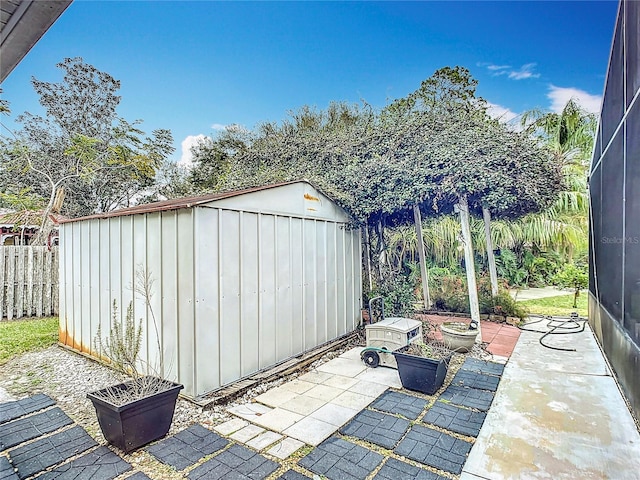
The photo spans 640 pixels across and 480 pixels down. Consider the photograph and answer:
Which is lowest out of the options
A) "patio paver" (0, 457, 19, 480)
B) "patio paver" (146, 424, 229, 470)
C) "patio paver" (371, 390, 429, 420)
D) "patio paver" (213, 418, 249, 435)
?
"patio paver" (371, 390, 429, 420)

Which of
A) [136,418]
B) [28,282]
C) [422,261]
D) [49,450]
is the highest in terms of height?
[422,261]

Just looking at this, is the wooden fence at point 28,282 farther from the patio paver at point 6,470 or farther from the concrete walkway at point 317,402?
the concrete walkway at point 317,402

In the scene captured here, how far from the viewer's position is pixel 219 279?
356 centimetres

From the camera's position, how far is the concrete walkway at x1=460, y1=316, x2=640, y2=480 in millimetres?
2363

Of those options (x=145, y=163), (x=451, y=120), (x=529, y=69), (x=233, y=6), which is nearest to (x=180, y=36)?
(x=233, y=6)

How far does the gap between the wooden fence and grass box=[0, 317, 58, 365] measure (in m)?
0.28

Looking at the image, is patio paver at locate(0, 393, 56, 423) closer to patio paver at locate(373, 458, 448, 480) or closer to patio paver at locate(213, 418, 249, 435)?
patio paver at locate(213, 418, 249, 435)

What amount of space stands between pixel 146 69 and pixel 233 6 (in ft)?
16.7

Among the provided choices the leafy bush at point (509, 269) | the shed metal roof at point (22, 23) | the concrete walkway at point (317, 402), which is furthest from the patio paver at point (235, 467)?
the leafy bush at point (509, 269)

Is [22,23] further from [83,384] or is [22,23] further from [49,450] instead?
[83,384]

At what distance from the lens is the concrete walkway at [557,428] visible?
2363mm

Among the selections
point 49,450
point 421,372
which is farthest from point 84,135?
point 421,372

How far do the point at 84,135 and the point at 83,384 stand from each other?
35.1ft

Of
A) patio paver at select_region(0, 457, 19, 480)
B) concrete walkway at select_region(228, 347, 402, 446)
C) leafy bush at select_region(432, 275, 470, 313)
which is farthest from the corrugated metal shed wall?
leafy bush at select_region(432, 275, 470, 313)
